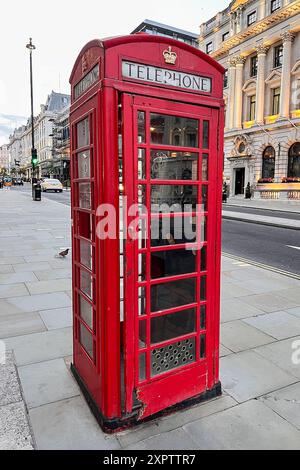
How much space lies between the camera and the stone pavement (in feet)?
8.21

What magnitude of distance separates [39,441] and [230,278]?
499 centimetres

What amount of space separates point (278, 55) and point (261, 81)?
2728 millimetres

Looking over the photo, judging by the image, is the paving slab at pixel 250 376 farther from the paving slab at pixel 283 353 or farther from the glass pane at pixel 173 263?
the glass pane at pixel 173 263

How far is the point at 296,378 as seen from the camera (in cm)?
332

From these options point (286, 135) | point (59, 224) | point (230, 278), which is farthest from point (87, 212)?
point (286, 135)

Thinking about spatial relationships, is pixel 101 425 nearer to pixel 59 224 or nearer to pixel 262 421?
pixel 262 421

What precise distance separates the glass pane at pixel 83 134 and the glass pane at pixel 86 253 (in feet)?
2.56

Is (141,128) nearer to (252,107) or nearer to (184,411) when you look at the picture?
A: (184,411)

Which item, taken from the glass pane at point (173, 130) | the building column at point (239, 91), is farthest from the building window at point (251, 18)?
the glass pane at point (173, 130)

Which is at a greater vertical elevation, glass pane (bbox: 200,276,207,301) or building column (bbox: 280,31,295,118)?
building column (bbox: 280,31,295,118)

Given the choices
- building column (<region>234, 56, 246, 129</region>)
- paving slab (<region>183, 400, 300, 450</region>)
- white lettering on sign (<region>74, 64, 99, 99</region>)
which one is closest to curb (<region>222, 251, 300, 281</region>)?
paving slab (<region>183, 400, 300, 450</region>)

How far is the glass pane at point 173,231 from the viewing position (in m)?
2.66

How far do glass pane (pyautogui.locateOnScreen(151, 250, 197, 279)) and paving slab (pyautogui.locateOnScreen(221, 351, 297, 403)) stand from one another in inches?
47.5

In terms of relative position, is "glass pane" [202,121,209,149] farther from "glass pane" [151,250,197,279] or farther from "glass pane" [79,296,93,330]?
"glass pane" [79,296,93,330]
